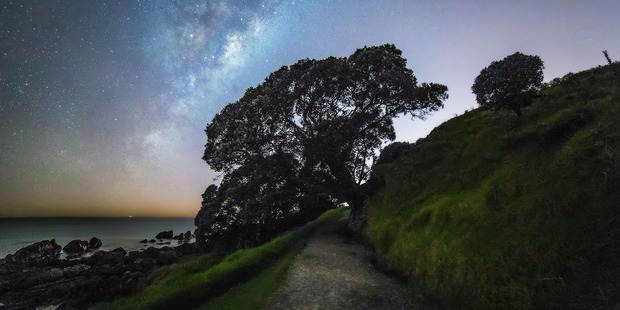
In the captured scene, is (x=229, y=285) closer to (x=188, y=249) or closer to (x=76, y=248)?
(x=188, y=249)

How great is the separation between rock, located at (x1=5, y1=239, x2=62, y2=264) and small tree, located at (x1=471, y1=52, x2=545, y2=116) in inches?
2708

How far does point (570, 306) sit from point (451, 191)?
483 inches

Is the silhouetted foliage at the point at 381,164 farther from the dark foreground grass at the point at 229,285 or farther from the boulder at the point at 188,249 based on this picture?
the boulder at the point at 188,249

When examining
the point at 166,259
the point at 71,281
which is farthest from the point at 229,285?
the point at 71,281

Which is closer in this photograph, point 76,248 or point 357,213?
point 357,213

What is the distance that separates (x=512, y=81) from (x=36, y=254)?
3441 inches

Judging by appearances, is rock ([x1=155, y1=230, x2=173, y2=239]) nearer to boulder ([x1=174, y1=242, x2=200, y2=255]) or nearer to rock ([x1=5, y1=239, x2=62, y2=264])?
rock ([x1=5, y1=239, x2=62, y2=264])

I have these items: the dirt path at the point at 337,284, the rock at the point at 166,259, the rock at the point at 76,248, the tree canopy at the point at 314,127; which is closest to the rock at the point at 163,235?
the rock at the point at 76,248

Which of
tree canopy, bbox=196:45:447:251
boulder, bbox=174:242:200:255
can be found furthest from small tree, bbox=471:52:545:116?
boulder, bbox=174:242:200:255

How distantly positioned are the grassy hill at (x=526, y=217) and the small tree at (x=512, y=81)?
4.78 feet

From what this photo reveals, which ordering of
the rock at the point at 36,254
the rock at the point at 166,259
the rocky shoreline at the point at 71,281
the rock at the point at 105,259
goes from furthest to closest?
the rock at the point at 36,254
the rock at the point at 105,259
the rock at the point at 166,259
the rocky shoreline at the point at 71,281

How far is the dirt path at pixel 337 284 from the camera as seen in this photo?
16.1 metres

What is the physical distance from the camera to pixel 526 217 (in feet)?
47.1

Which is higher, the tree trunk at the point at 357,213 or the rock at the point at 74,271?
the tree trunk at the point at 357,213
